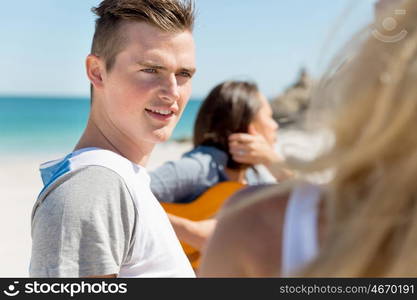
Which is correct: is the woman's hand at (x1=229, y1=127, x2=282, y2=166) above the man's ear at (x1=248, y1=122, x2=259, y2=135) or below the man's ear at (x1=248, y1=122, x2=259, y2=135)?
below

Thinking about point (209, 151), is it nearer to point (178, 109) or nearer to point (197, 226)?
point (197, 226)

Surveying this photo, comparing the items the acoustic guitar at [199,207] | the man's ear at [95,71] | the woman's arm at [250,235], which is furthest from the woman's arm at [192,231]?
the woman's arm at [250,235]

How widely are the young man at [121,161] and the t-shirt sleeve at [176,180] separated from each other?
1030 mm

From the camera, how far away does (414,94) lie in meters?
0.83

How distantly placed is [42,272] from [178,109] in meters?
0.91

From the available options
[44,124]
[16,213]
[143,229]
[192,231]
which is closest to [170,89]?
[143,229]

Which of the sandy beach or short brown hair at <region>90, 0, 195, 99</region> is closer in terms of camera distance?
the sandy beach

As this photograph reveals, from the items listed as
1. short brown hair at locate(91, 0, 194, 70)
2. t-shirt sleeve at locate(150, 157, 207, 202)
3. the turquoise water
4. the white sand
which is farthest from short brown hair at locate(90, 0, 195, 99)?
the turquoise water

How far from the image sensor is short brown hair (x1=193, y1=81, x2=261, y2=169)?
3773 mm

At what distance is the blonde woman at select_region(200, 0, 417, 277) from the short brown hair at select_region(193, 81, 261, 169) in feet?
9.31

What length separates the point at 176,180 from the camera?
11.2 feet

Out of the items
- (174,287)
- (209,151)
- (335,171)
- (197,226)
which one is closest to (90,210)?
(174,287)

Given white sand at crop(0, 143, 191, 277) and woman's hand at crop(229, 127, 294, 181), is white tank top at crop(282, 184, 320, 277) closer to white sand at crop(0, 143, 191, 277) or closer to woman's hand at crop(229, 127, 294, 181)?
woman's hand at crop(229, 127, 294, 181)

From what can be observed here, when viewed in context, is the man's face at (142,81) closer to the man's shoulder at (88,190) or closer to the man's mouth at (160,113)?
the man's mouth at (160,113)
